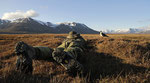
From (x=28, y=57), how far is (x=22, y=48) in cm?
33

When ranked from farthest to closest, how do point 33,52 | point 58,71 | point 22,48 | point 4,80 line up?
point 58,71 < point 33,52 < point 22,48 < point 4,80

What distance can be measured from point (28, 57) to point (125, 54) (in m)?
5.29

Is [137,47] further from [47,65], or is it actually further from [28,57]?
[28,57]

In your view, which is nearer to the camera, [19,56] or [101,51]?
[19,56]

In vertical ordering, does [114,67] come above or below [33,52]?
below

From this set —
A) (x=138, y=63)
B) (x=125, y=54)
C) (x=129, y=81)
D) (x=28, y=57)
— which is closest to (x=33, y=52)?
(x=28, y=57)

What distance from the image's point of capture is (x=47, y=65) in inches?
205

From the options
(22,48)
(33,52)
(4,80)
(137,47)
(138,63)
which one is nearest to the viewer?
(4,80)

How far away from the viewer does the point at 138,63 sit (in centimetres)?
556

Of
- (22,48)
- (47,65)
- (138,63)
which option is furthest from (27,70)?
(138,63)

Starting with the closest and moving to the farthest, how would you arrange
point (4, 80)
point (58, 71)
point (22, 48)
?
point (4, 80), point (22, 48), point (58, 71)

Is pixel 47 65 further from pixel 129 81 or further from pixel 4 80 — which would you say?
pixel 129 81

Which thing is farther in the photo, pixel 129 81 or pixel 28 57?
pixel 28 57

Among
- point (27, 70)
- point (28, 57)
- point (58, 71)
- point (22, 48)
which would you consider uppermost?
point (22, 48)
